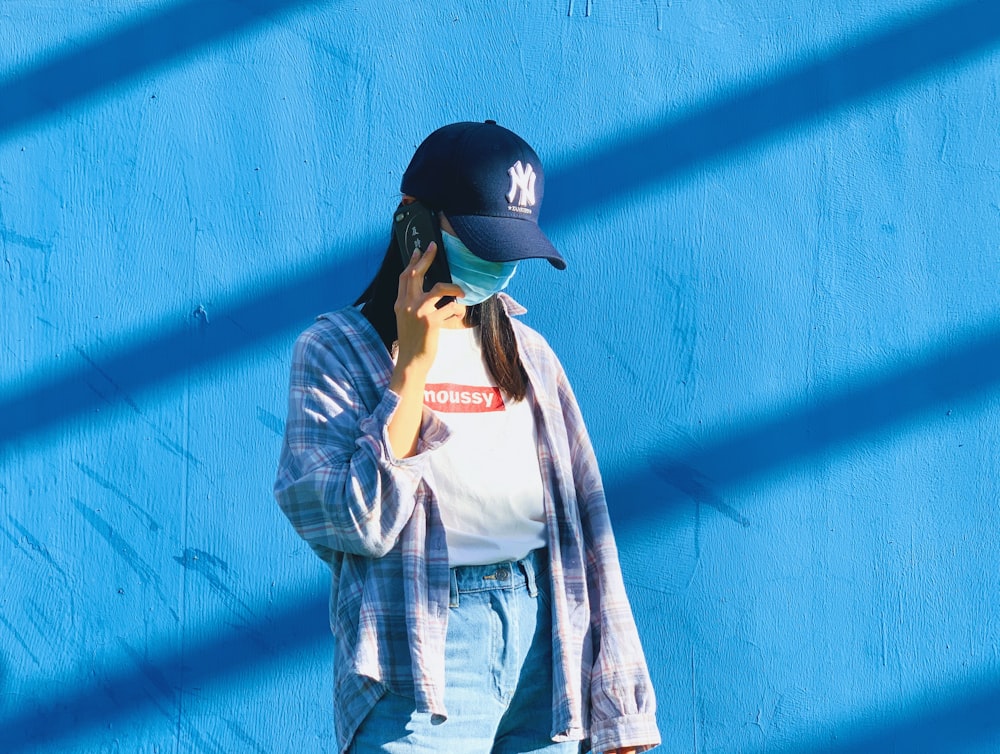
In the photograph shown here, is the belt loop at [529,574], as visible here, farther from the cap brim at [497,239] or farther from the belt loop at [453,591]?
the cap brim at [497,239]

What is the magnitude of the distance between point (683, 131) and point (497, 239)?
932 millimetres

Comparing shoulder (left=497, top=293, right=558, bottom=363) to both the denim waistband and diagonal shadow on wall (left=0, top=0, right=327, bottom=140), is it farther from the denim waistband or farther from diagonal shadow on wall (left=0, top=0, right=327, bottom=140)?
diagonal shadow on wall (left=0, top=0, right=327, bottom=140)

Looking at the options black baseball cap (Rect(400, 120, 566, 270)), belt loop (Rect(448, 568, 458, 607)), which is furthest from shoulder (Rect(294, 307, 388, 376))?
belt loop (Rect(448, 568, 458, 607))

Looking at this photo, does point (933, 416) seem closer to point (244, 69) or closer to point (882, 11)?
point (882, 11)

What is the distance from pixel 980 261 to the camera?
251cm

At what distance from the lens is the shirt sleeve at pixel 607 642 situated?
1785 mm

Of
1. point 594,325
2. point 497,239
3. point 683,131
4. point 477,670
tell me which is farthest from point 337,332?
point 683,131

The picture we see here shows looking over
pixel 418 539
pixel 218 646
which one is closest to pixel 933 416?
pixel 418 539

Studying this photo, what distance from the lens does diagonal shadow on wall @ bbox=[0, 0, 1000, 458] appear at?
8.06ft

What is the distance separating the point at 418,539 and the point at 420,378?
0.23 metres

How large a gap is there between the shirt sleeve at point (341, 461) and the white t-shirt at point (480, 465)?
53mm

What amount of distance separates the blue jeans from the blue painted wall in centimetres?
76

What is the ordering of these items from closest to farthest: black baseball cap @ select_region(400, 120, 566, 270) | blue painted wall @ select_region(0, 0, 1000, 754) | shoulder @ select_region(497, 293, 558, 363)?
black baseball cap @ select_region(400, 120, 566, 270) < shoulder @ select_region(497, 293, 558, 363) < blue painted wall @ select_region(0, 0, 1000, 754)

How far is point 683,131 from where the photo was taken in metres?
2.50
